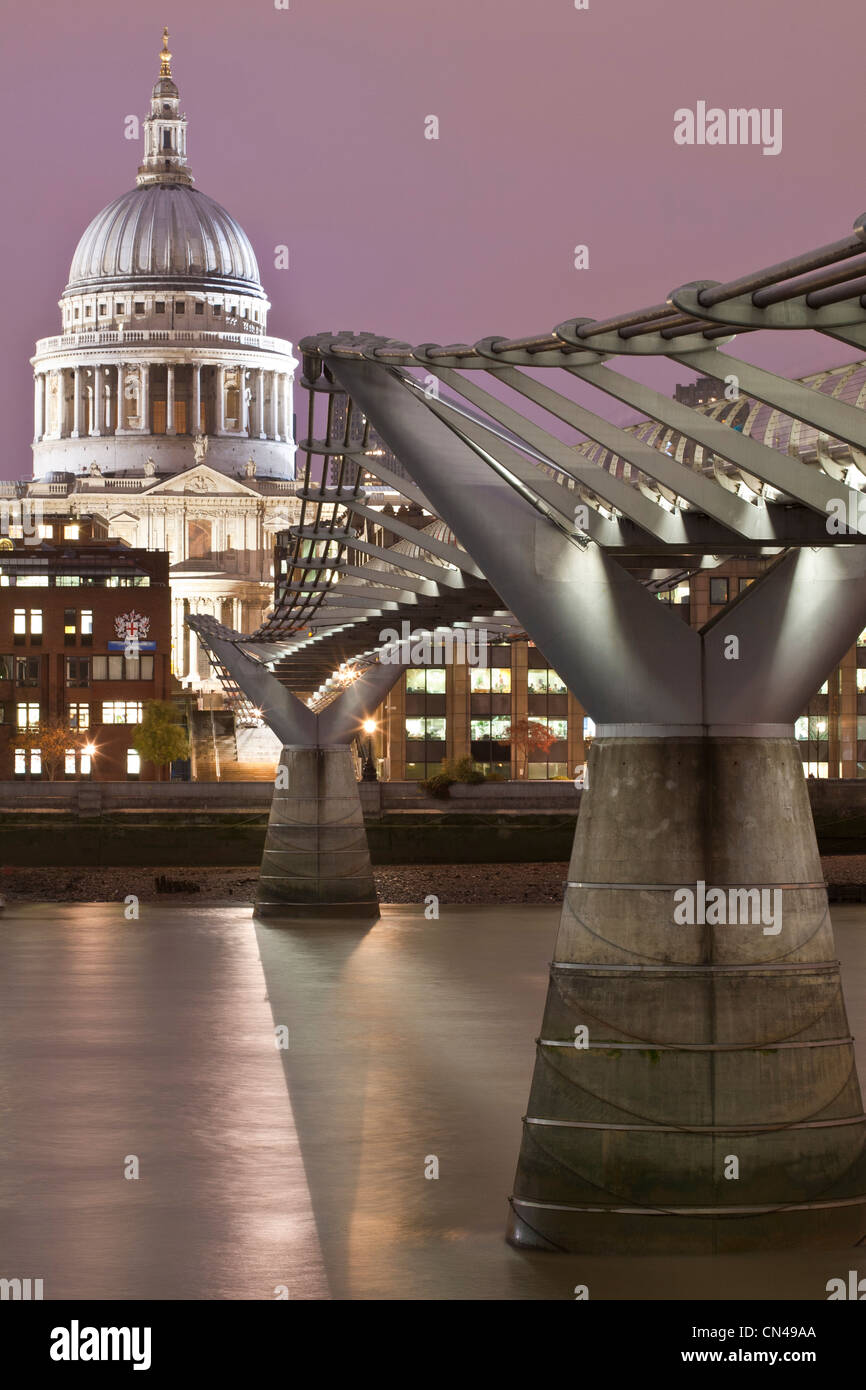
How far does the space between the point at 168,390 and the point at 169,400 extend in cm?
80

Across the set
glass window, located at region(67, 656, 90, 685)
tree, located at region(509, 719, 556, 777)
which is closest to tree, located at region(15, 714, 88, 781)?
glass window, located at region(67, 656, 90, 685)

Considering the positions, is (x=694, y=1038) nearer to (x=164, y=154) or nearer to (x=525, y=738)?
(x=525, y=738)

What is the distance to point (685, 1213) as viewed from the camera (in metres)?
14.0

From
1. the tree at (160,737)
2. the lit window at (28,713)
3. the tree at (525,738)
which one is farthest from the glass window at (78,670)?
the tree at (525,738)

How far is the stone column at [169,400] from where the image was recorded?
596ft

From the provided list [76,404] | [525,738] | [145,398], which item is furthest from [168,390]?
[525,738]

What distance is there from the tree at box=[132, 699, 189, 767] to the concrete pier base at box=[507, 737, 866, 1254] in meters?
82.6

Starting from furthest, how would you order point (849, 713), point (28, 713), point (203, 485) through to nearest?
point (203, 485) < point (28, 713) < point (849, 713)

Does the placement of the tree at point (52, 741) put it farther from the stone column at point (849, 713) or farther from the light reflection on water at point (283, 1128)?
the light reflection on water at point (283, 1128)

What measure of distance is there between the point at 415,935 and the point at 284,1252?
28028 mm

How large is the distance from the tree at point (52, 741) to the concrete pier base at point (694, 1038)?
8429 centimetres

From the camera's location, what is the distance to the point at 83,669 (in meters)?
103

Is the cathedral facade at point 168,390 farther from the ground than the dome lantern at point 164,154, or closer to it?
closer to it

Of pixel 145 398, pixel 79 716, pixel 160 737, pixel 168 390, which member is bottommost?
pixel 160 737
